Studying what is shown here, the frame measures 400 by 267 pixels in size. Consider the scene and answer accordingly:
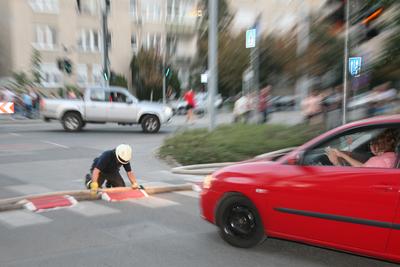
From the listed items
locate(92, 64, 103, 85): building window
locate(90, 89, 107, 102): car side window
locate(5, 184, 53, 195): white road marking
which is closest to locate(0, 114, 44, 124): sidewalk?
locate(90, 89, 107, 102): car side window

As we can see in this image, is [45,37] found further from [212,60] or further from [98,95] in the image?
[212,60]

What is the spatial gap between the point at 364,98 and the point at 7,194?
11.4 metres

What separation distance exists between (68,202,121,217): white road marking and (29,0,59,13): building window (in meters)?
40.7

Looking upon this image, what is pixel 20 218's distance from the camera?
21.8 ft

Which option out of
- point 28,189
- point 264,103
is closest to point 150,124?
point 264,103

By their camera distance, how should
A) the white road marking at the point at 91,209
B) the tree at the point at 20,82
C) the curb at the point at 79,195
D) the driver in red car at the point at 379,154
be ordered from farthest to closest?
the tree at the point at 20,82 < the curb at the point at 79,195 < the white road marking at the point at 91,209 < the driver in red car at the point at 379,154

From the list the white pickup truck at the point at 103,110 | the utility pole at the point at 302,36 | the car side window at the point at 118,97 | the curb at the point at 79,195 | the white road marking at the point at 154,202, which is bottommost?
the white road marking at the point at 154,202

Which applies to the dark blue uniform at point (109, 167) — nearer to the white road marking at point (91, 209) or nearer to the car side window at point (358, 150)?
the white road marking at point (91, 209)

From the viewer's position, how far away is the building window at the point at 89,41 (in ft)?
154

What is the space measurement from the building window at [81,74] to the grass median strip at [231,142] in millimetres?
34998

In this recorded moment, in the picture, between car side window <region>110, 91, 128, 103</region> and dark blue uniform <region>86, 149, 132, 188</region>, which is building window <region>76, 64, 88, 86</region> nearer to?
car side window <region>110, 91, 128, 103</region>

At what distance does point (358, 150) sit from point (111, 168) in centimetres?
407

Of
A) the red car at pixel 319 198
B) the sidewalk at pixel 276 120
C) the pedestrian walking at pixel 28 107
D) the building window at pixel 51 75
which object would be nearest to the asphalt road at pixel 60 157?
the sidewalk at pixel 276 120

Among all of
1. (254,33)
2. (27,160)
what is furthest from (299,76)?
(27,160)
